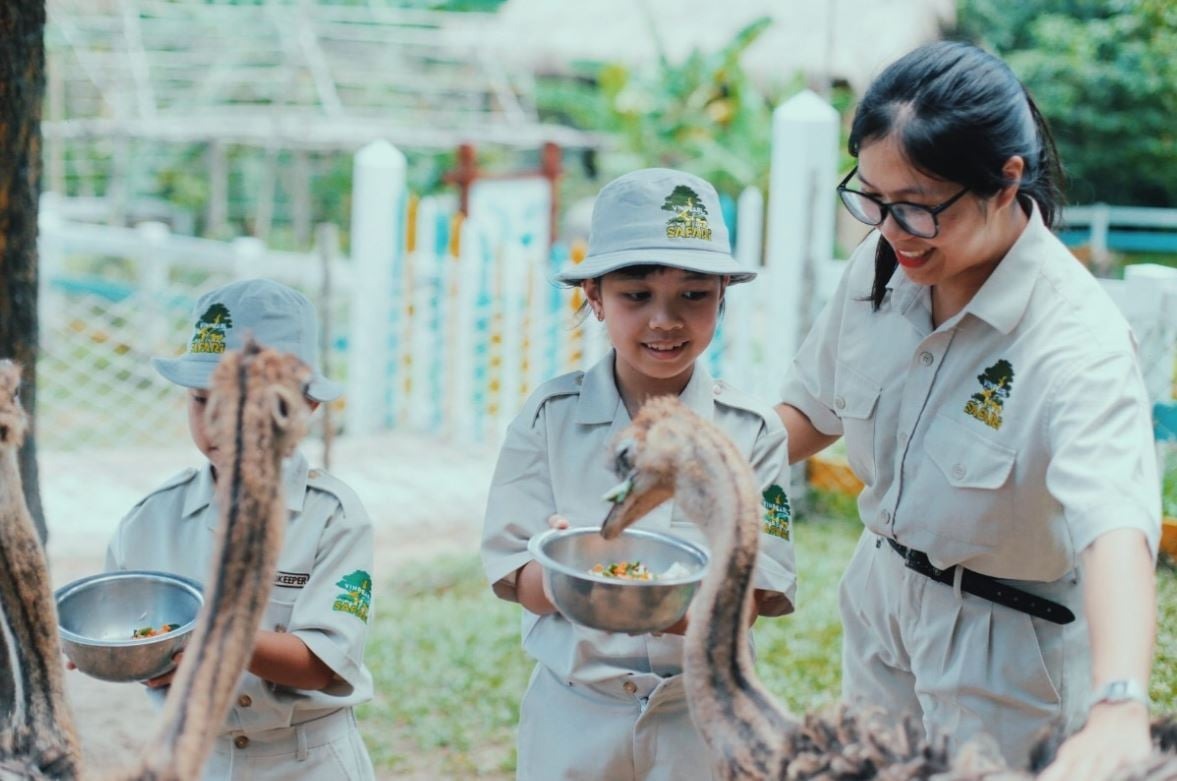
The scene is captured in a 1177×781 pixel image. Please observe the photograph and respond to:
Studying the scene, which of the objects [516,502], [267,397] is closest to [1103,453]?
[516,502]

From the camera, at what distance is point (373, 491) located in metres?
9.50

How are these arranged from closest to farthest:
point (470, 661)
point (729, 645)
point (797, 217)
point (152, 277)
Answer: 1. point (729, 645)
2. point (470, 661)
3. point (797, 217)
4. point (152, 277)

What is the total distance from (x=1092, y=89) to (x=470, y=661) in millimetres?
12875

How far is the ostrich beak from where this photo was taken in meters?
2.44

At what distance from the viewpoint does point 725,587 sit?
7.57 feet

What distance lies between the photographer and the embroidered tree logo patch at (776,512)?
302 cm

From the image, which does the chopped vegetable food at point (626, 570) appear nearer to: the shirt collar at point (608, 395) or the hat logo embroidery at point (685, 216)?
the shirt collar at point (608, 395)

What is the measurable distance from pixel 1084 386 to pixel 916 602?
751 millimetres

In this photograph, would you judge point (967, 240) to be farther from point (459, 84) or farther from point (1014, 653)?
point (459, 84)

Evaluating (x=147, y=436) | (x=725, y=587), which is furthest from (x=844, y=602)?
(x=147, y=436)

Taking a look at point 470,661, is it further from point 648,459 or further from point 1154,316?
point 648,459

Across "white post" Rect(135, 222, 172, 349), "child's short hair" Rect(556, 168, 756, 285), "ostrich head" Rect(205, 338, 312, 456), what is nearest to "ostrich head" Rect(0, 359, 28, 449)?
"ostrich head" Rect(205, 338, 312, 456)

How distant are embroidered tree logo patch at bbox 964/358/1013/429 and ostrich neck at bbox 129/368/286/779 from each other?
1.56m

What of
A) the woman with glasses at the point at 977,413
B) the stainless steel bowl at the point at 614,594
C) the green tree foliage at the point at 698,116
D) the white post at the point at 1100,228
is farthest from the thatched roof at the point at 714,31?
the stainless steel bowl at the point at 614,594
